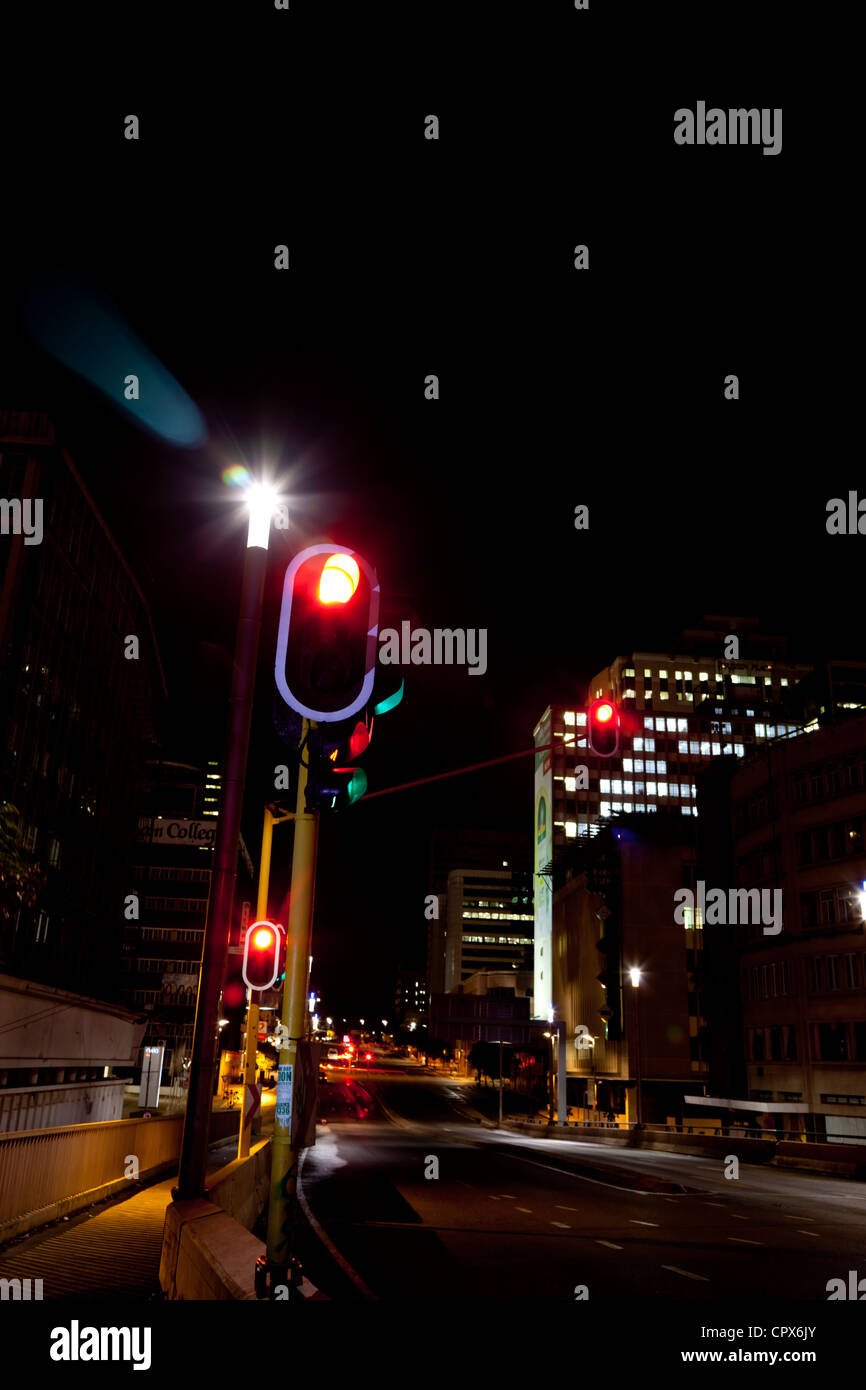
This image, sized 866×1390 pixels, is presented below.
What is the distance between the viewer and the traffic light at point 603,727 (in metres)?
6.73

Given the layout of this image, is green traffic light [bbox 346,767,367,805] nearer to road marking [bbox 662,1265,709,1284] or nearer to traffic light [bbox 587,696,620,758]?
traffic light [bbox 587,696,620,758]

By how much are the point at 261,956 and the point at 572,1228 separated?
23.7ft

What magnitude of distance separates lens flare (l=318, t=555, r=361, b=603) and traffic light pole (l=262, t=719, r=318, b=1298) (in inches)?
37.5

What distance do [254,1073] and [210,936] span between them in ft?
33.7

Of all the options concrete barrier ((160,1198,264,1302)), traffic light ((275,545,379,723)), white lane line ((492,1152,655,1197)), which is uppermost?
traffic light ((275,545,379,723))

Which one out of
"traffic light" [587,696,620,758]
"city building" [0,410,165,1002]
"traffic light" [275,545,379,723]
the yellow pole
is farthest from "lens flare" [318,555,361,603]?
"city building" [0,410,165,1002]

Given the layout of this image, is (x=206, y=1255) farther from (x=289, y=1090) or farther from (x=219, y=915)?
(x=219, y=915)

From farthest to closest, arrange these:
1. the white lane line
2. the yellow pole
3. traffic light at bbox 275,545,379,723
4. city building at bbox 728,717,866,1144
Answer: city building at bbox 728,717,866,1144 → the white lane line → the yellow pole → traffic light at bbox 275,545,379,723

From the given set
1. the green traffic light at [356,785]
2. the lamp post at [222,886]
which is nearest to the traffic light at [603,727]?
the green traffic light at [356,785]

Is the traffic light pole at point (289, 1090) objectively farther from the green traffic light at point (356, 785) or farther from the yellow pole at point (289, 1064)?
the green traffic light at point (356, 785)

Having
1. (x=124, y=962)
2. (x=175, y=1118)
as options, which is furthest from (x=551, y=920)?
(x=175, y=1118)

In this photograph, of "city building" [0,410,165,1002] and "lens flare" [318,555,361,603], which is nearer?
"lens flare" [318,555,361,603]

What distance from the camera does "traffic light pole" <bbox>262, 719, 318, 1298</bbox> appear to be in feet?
17.2

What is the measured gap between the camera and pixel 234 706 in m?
9.64
